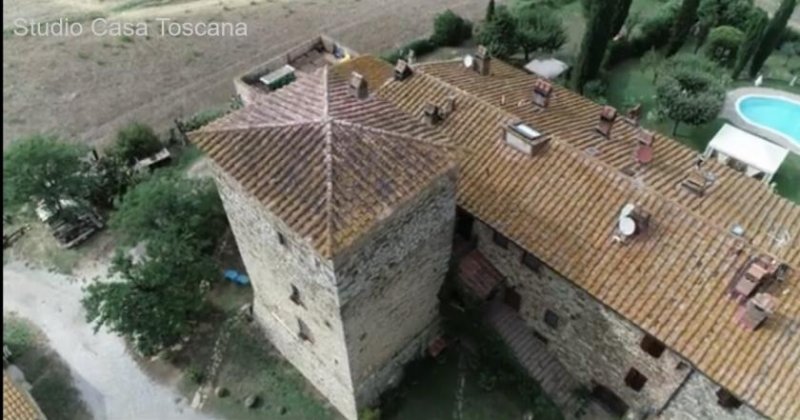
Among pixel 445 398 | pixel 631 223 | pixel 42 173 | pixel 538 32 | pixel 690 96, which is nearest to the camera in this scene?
pixel 631 223

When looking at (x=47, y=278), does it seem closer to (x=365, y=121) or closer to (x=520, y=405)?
(x=365, y=121)

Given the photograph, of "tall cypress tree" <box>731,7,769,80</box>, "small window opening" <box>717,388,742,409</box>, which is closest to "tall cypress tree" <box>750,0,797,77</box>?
"tall cypress tree" <box>731,7,769,80</box>

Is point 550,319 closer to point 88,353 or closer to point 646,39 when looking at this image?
point 88,353

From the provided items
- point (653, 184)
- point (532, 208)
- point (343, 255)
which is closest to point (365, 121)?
point (343, 255)

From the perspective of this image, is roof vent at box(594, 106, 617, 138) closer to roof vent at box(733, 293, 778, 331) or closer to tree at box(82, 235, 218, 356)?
roof vent at box(733, 293, 778, 331)

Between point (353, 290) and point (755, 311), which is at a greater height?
point (755, 311)

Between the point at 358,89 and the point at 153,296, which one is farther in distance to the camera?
the point at 153,296

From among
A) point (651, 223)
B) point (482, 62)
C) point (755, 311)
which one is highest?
point (482, 62)

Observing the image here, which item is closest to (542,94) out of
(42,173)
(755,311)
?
(755,311)
